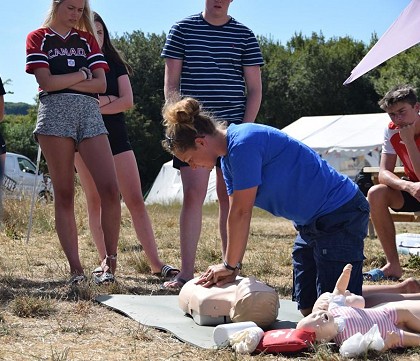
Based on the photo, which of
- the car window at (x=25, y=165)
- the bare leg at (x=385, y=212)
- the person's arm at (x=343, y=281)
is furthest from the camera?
the car window at (x=25, y=165)

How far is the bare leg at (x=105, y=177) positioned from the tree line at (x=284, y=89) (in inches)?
1325

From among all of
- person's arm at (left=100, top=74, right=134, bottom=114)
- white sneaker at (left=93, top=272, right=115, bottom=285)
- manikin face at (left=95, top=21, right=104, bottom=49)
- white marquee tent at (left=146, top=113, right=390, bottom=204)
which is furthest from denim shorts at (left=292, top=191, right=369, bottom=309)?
white marquee tent at (left=146, top=113, right=390, bottom=204)

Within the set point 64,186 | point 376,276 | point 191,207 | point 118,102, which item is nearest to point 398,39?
point 376,276

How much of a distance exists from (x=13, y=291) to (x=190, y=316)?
1.10 meters

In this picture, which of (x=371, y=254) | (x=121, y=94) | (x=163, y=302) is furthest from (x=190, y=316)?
(x=371, y=254)

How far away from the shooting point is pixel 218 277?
3.95 m

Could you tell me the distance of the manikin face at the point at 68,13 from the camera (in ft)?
16.2

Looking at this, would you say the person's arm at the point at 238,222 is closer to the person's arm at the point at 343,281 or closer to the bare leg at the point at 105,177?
the person's arm at the point at 343,281

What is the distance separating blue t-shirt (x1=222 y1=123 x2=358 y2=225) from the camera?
3676 mm

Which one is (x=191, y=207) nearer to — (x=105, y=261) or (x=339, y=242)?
(x=105, y=261)

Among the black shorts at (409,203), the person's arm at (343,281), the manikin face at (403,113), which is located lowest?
the person's arm at (343,281)

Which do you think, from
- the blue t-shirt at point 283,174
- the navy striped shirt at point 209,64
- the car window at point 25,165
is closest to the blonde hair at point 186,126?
the blue t-shirt at point 283,174

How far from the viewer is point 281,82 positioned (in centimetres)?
4359

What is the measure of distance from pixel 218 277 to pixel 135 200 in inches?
70.3
